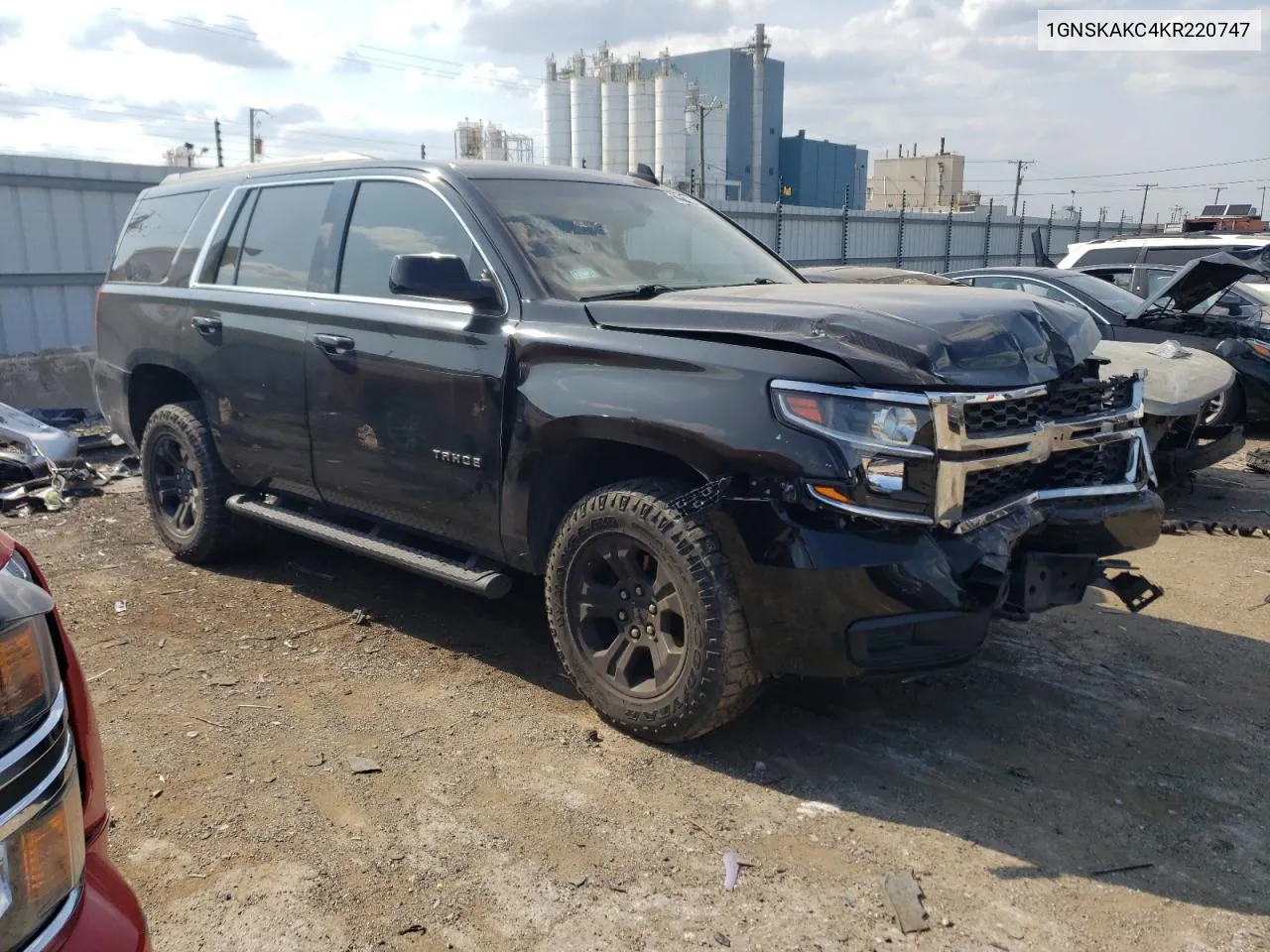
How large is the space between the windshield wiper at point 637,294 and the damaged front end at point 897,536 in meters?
0.94

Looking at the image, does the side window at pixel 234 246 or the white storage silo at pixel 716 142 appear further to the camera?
the white storage silo at pixel 716 142

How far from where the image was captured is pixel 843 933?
2545 mm

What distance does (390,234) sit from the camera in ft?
13.9

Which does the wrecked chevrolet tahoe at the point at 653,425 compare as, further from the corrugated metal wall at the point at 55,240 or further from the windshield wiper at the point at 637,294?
the corrugated metal wall at the point at 55,240

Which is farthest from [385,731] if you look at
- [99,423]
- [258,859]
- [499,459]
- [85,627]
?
[99,423]

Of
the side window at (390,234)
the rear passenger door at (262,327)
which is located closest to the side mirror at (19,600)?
the side window at (390,234)

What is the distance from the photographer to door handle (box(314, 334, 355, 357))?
418cm

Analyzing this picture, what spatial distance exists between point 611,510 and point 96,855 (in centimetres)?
195

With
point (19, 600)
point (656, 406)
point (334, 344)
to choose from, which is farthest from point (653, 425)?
point (19, 600)

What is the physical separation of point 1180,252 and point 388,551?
33.6 ft

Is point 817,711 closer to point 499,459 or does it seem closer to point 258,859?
point 499,459

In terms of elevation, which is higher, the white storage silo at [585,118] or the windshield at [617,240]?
the white storage silo at [585,118]

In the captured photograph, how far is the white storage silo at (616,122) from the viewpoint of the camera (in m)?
42.2

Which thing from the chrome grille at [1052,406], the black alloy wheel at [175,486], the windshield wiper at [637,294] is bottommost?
the black alloy wheel at [175,486]
